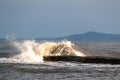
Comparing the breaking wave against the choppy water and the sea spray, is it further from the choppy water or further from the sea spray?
the choppy water

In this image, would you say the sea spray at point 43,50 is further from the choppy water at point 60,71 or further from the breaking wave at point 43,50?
the choppy water at point 60,71

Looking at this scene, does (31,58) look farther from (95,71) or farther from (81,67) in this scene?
(95,71)

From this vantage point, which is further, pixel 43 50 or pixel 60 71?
pixel 43 50

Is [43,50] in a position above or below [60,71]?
above

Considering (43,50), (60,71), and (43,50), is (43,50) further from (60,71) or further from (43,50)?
(60,71)

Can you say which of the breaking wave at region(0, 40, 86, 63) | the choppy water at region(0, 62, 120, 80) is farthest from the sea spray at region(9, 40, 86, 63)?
the choppy water at region(0, 62, 120, 80)

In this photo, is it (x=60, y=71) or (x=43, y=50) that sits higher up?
(x=43, y=50)

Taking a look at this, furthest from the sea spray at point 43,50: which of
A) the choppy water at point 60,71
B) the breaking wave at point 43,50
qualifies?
the choppy water at point 60,71

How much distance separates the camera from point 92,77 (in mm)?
31594

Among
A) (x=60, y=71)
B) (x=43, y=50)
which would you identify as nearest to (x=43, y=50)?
(x=43, y=50)

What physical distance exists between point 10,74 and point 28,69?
3.52 metres

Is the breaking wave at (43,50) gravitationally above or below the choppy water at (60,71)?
above

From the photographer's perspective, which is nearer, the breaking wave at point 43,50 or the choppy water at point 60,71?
the choppy water at point 60,71

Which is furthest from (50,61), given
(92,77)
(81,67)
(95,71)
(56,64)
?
(92,77)
